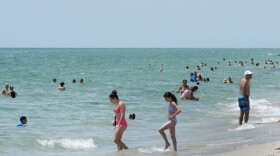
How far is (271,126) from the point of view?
13.2m

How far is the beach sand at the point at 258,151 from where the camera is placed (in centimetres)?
854

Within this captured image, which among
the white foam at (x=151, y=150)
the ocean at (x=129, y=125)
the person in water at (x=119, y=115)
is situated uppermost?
the person in water at (x=119, y=115)

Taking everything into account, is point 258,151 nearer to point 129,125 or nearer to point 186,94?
point 129,125

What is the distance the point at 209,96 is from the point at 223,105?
4.27 meters

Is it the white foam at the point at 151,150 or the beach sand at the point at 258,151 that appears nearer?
the beach sand at the point at 258,151

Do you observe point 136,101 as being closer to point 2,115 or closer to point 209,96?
point 209,96

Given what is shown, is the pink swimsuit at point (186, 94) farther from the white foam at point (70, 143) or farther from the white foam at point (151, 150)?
the white foam at point (151, 150)

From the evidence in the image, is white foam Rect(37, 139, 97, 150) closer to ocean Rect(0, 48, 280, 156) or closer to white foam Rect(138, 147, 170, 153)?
ocean Rect(0, 48, 280, 156)

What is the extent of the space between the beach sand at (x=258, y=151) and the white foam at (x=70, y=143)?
4.34m

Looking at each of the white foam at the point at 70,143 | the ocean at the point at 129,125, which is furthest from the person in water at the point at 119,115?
the white foam at the point at 70,143

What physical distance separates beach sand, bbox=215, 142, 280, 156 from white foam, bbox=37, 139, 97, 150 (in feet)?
14.2

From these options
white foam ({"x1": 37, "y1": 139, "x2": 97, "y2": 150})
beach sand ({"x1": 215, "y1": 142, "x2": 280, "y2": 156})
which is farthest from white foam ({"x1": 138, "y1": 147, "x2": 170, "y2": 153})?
white foam ({"x1": 37, "y1": 139, "x2": 97, "y2": 150})

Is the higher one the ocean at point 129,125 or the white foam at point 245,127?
the white foam at point 245,127

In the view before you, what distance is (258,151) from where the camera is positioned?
29.1ft
